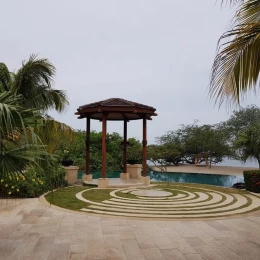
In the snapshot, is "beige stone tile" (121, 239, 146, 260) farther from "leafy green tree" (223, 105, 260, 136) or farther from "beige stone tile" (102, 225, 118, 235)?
"leafy green tree" (223, 105, 260, 136)

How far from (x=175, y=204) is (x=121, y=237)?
3.41 meters

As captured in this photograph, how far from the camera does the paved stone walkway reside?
420cm

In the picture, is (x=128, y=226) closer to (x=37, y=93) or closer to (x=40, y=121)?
(x=40, y=121)

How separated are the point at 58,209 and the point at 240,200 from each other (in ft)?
17.6

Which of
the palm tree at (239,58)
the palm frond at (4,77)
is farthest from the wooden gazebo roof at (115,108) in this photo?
the palm tree at (239,58)

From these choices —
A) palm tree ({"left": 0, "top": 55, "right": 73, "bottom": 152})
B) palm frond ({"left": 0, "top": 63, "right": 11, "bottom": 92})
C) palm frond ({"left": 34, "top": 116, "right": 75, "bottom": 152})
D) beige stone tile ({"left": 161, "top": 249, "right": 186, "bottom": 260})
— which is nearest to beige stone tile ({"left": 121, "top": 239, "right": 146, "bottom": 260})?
beige stone tile ({"left": 161, "top": 249, "right": 186, "bottom": 260})

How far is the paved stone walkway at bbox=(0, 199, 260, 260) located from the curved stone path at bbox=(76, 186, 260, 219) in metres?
0.56

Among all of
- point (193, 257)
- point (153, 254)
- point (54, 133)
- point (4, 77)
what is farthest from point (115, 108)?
point (193, 257)

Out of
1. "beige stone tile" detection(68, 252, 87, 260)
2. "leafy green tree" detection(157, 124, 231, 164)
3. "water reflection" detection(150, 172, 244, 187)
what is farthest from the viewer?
"leafy green tree" detection(157, 124, 231, 164)

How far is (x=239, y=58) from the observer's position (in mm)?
3137

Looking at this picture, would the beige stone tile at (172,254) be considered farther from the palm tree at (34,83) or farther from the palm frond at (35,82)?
the palm frond at (35,82)

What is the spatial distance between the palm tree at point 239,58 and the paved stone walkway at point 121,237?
7.92ft

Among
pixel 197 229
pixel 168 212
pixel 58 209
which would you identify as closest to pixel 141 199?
pixel 168 212

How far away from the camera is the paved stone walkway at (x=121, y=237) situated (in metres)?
4.20
